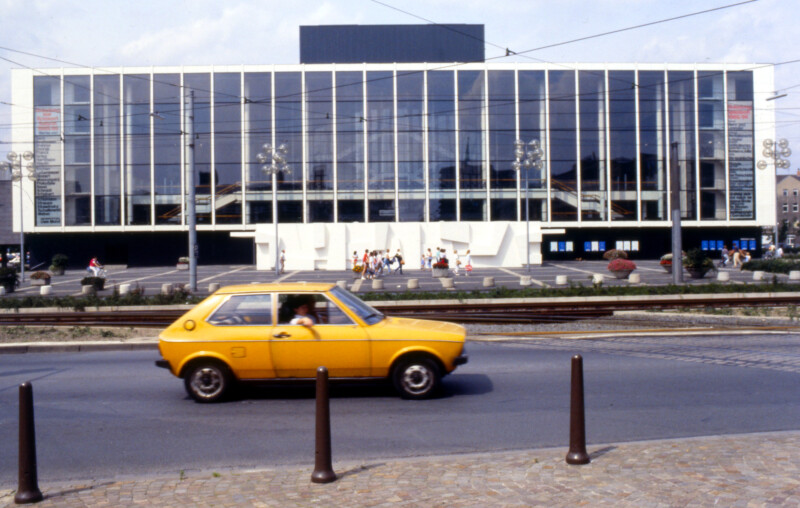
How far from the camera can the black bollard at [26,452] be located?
5.04 meters

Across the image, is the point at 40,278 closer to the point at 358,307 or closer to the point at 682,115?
the point at 358,307

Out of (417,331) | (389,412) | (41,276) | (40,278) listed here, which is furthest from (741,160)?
(389,412)

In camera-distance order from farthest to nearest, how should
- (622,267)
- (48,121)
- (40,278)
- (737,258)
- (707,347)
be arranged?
(48,121), (737,258), (40,278), (622,267), (707,347)

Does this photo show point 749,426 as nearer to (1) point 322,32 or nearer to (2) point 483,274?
(2) point 483,274

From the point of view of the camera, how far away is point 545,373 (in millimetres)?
10477

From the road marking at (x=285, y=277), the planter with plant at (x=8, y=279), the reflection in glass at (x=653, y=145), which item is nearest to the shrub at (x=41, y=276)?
the planter with plant at (x=8, y=279)

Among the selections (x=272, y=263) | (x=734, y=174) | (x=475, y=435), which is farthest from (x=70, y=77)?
(x=475, y=435)

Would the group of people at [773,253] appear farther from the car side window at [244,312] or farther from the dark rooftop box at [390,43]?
the car side window at [244,312]

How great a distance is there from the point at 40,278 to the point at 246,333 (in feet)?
118

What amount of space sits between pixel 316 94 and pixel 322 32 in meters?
9.68

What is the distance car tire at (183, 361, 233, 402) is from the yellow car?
0.04 feet

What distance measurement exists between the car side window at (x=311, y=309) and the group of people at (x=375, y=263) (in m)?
29.2

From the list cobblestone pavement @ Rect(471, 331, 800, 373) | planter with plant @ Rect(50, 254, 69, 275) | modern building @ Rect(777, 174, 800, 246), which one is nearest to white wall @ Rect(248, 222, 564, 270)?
planter with plant @ Rect(50, 254, 69, 275)

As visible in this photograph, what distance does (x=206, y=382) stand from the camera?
8.79 meters
